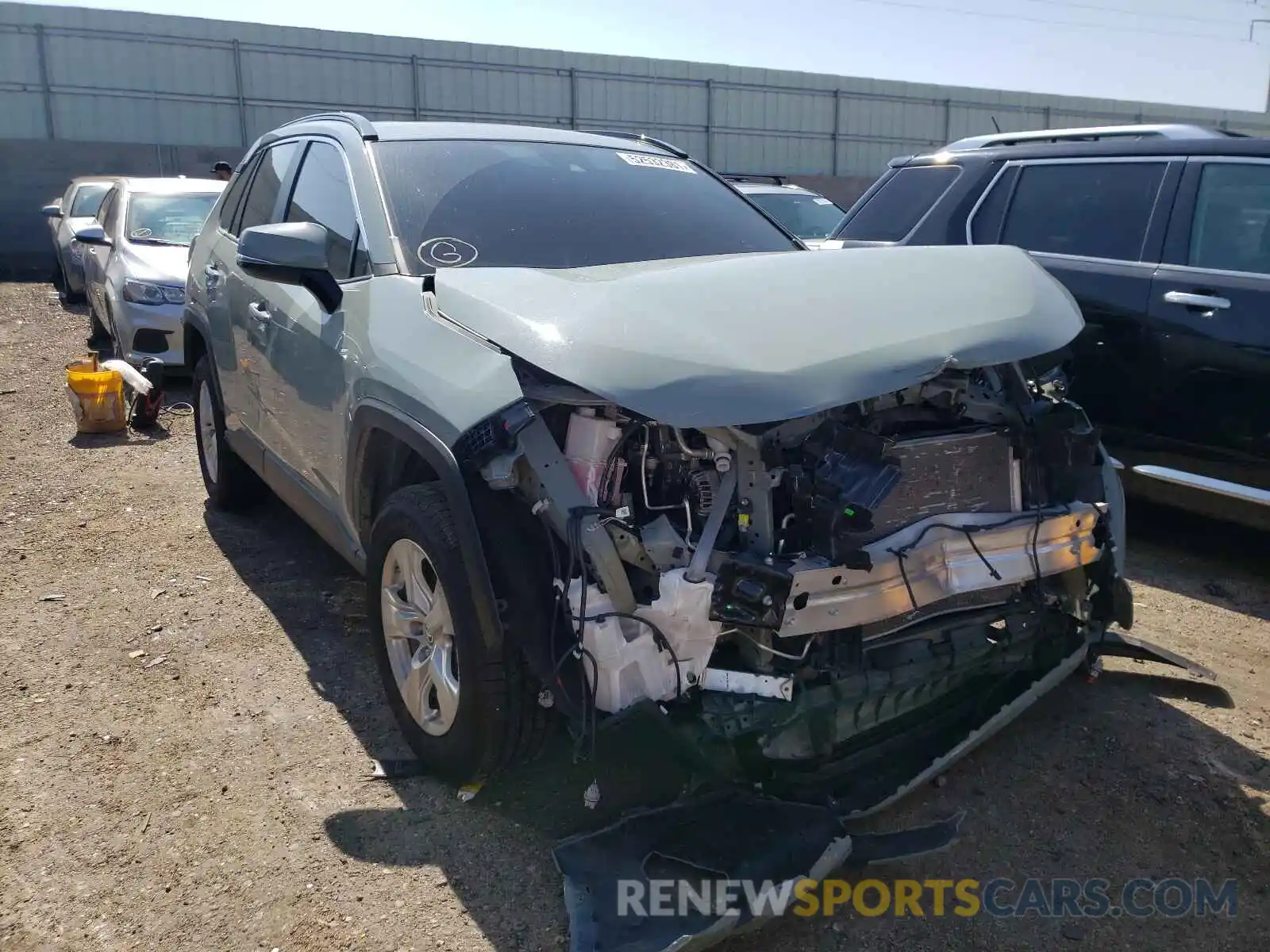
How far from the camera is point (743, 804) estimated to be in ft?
8.99

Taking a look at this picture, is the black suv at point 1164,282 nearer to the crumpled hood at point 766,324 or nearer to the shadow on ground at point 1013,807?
the shadow on ground at point 1013,807

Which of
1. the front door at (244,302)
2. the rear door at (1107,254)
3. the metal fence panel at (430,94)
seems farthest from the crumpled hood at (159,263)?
the metal fence panel at (430,94)

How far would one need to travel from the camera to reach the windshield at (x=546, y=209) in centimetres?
355

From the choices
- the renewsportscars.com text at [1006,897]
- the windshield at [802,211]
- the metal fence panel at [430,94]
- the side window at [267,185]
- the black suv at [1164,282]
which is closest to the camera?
the renewsportscars.com text at [1006,897]

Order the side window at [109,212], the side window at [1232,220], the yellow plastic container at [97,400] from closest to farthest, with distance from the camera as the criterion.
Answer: the side window at [1232,220] < the yellow plastic container at [97,400] < the side window at [109,212]

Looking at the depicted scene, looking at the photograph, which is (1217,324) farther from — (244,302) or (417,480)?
(244,302)

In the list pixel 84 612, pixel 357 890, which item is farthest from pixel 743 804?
pixel 84 612

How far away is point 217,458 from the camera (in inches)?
217

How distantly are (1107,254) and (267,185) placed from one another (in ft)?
12.9

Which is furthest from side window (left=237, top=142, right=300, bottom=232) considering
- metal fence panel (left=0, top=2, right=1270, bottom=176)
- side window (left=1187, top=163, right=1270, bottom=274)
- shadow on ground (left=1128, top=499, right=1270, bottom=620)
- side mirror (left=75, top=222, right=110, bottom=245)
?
metal fence panel (left=0, top=2, right=1270, bottom=176)

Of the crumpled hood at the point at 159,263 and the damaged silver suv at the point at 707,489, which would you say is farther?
the crumpled hood at the point at 159,263

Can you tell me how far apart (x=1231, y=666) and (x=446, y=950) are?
303cm

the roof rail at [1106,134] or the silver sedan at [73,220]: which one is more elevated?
the roof rail at [1106,134]

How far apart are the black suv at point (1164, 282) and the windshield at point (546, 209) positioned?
1.64 metres
